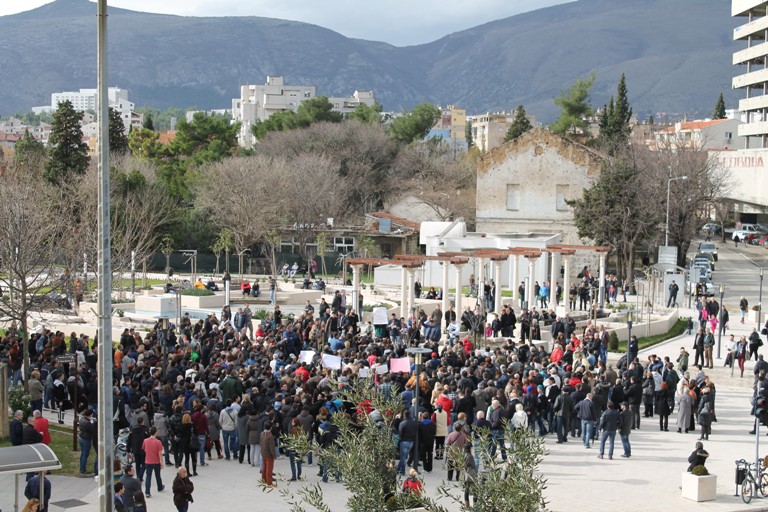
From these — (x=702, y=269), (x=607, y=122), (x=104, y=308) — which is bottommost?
(x=702, y=269)

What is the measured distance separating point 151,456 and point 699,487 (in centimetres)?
901

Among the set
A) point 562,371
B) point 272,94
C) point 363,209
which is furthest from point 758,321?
point 272,94

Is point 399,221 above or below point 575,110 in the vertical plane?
below

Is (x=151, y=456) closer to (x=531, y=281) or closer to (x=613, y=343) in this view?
(x=613, y=343)

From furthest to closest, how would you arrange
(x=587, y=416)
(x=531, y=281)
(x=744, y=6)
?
(x=744, y=6), (x=531, y=281), (x=587, y=416)

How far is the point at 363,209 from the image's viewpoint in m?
74.6

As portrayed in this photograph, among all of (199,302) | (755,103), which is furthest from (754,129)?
(199,302)

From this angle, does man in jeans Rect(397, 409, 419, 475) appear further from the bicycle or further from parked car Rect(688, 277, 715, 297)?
parked car Rect(688, 277, 715, 297)

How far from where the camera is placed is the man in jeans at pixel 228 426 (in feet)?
60.7

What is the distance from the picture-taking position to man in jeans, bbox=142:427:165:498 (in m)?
16.3

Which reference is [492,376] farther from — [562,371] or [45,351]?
[45,351]

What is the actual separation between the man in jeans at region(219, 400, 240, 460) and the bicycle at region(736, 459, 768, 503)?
8792mm

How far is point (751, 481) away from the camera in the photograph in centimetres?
1711

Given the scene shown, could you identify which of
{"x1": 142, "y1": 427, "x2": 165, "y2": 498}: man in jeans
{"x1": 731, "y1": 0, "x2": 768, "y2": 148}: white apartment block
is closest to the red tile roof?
{"x1": 731, "y1": 0, "x2": 768, "y2": 148}: white apartment block
